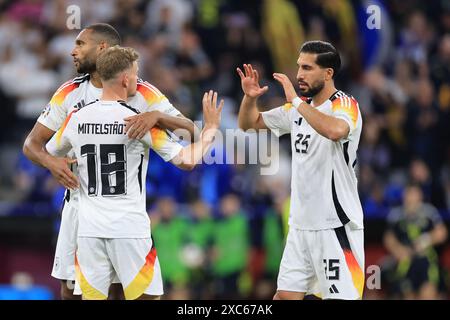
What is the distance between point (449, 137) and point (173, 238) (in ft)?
14.6

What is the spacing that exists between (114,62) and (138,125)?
498mm

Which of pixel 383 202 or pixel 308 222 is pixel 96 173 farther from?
pixel 383 202

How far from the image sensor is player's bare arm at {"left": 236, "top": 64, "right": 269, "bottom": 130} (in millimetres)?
8609

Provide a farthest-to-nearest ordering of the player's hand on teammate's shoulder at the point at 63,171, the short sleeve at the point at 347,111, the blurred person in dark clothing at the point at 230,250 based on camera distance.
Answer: the blurred person in dark clothing at the point at 230,250, the short sleeve at the point at 347,111, the player's hand on teammate's shoulder at the point at 63,171

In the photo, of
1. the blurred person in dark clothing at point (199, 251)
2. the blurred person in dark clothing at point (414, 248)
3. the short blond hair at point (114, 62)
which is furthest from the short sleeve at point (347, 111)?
the blurred person in dark clothing at point (414, 248)

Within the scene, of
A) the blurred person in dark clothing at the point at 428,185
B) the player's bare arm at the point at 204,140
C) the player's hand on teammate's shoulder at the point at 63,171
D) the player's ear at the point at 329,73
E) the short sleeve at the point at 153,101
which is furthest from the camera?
the blurred person in dark clothing at the point at 428,185

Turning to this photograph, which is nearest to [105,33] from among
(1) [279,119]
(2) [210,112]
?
(2) [210,112]

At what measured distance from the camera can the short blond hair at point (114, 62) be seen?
760 cm

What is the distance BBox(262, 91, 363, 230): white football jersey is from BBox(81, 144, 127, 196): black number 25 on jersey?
1.50m

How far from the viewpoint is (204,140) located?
25.2ft

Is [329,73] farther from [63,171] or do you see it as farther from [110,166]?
[63,171]

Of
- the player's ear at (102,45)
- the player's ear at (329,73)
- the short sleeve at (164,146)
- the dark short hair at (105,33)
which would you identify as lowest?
the short sleeve at (164,146)

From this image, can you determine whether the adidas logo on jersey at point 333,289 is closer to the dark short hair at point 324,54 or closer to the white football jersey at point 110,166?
the white football jersey at point 110,166

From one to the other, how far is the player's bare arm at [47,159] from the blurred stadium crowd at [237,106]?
4.72 metres
